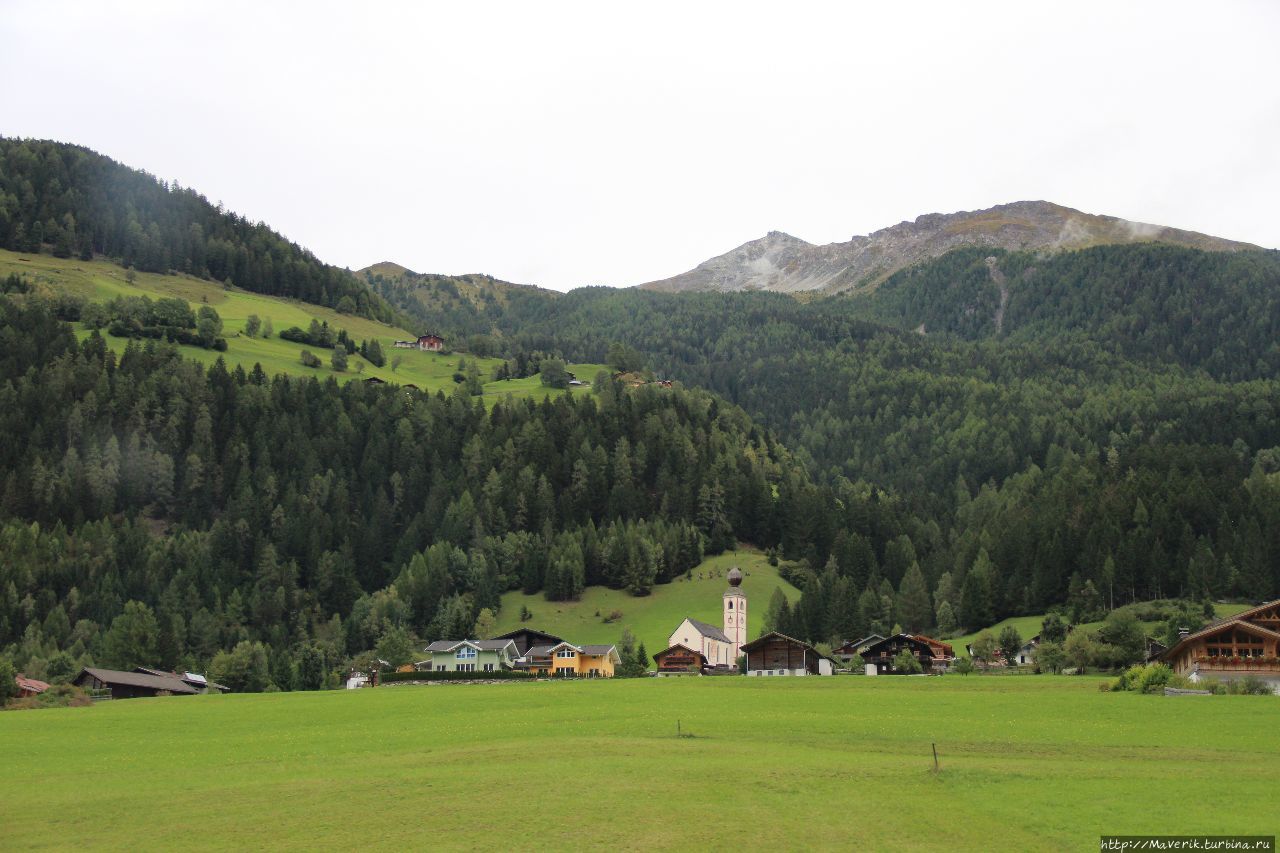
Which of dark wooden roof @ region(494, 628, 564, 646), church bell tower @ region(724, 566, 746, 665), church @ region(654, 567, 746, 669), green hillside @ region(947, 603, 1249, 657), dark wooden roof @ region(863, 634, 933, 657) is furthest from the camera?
church bell tower @ region(724, 566, 746, 665)

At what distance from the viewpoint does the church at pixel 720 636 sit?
124 metres

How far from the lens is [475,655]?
395 ft

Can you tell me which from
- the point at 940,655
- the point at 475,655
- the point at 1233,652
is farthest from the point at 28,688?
the point at 1233,652

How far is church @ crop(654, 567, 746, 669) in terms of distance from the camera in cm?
12406

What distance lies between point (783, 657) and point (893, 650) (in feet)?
Answer: 33.4

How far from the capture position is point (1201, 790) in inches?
1419

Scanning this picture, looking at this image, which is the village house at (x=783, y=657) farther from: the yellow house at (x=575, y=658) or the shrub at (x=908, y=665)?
→ the yellow house at (x=575, y=658)

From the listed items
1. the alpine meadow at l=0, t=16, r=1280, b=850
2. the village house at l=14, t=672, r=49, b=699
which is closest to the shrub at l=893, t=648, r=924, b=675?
the alpine meadow at l=0, t=16, r=1280, b=850

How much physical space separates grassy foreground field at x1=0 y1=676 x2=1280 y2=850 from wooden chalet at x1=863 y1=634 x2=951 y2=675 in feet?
142

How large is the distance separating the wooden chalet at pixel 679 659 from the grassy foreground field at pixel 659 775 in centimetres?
4996

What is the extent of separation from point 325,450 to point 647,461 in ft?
156

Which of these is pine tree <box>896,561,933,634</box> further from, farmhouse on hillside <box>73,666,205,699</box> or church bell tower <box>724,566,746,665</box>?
farmhouse on hillside <box>73,666,205,699</box>

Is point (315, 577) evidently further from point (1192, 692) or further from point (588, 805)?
point (588, 805)

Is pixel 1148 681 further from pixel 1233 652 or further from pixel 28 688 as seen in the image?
pixel 28 688
